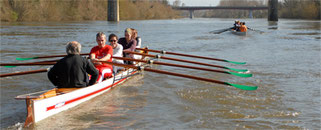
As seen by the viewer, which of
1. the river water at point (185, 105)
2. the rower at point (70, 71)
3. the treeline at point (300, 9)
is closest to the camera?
the rower at point (70, 71)

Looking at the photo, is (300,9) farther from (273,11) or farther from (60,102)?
(60,102)

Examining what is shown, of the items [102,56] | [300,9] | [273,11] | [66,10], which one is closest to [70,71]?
[102,56]

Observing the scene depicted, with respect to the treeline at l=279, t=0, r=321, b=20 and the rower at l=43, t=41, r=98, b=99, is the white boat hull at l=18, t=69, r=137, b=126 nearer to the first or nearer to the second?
the rower at l=43, t=41, r=98, b=99

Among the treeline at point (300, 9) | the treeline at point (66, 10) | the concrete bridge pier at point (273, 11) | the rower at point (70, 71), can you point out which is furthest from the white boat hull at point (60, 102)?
the treeline at point (300, 9)

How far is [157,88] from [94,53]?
2114 millimetres

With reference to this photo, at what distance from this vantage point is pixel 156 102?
7.87 meters

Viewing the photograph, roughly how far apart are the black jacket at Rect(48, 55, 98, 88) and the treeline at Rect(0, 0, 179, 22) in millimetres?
43895

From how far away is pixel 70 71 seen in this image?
6.25 metres

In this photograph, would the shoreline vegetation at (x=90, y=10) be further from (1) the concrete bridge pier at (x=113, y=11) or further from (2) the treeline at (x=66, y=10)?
(1) the concrete bridge pier at (x=113, y=11)

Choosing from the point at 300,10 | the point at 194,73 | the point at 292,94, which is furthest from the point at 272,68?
the point at 300,10

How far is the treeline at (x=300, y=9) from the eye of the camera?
71312 millimetres

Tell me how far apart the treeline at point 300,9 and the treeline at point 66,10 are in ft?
111

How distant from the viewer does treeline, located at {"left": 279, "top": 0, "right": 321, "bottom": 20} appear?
7131cm

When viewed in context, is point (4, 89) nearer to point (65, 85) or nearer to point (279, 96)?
point (65, 85)
